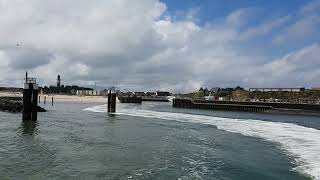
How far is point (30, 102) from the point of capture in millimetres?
48469

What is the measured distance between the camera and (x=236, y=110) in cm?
10962

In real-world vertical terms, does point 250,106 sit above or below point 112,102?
below

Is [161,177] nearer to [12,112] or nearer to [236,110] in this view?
[12,112]

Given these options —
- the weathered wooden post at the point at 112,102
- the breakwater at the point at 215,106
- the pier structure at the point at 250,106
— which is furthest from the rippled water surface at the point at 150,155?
the breakwater at the point at 215,106

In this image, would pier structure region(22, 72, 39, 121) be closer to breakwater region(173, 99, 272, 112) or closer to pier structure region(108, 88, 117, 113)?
pier structure region(108, 88, 117, 113)

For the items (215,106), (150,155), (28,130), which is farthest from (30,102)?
(215,106)

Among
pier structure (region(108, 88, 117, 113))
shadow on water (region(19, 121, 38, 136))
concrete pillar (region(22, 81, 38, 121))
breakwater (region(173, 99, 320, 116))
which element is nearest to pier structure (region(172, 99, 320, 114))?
breakwater (region(173, 99, 320, 116))

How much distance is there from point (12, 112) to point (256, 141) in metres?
36.7

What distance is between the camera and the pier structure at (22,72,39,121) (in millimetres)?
47688

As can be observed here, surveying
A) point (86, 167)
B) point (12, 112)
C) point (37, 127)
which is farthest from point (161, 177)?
point (12, 112)

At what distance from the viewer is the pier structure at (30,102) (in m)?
47.7

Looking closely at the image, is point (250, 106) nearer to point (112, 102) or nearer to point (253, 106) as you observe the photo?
point (253, 106)

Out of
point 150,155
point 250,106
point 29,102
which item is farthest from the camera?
point 250,106

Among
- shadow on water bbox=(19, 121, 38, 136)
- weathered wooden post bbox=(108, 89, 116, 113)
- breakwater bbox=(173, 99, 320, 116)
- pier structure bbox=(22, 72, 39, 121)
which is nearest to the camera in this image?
shadow on water bbox=(19, 121, 38, 136)
